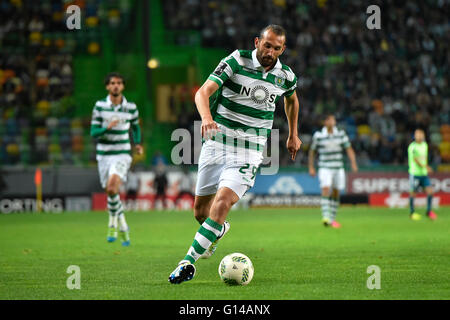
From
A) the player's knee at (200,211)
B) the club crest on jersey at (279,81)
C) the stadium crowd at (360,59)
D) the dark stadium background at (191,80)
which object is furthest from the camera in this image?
the stadium crowd at (360,59)

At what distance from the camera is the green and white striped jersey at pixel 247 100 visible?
25.1 ft

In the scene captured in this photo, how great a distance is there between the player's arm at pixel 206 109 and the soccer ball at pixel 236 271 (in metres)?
1.38

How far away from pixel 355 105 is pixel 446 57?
4518 mm

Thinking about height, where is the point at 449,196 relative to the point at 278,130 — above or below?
below

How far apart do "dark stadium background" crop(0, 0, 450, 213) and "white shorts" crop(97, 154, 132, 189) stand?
1157 centimetres

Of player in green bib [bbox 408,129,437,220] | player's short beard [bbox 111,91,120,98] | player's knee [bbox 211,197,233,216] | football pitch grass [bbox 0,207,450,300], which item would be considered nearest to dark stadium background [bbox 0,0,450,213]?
player in green bib [bbox 408,129,437,220]

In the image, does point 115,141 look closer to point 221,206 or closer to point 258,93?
point 258,93

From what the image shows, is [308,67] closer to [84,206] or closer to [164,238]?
[84,206]

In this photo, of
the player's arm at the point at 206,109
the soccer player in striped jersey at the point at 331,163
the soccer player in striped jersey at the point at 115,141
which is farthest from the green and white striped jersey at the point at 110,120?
the soccer player in striped jersey at the point at 331,163

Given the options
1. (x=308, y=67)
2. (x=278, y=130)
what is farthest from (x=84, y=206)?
(x=308, y=67)

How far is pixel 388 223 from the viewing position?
666 inches

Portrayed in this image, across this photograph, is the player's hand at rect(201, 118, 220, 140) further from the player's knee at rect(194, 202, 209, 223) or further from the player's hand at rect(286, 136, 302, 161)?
the player's knee at rect(194, 202, 209, 223)

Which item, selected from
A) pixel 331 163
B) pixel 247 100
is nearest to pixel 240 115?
pixel 247 100

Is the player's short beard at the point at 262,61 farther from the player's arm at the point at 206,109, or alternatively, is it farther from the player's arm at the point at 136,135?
the player's arm at the point at 136,135
